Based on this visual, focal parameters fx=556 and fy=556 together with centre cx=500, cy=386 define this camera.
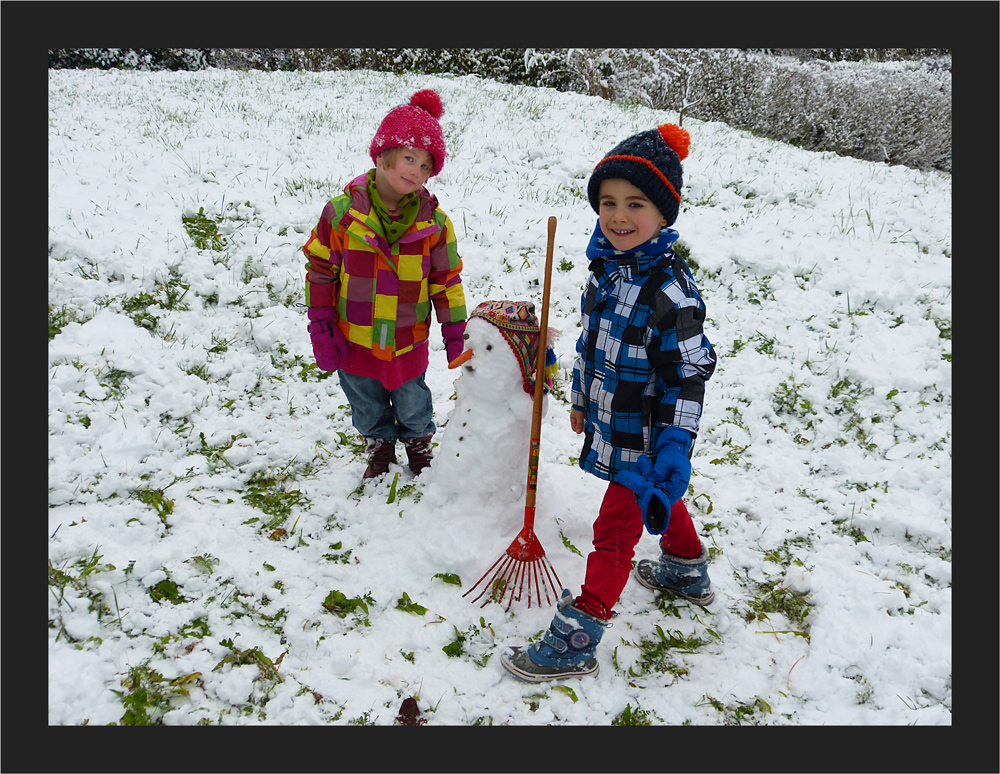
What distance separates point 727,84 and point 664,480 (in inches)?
571

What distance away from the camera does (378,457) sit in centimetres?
357

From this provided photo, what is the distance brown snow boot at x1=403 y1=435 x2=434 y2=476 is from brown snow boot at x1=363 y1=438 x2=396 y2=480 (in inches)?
5.0

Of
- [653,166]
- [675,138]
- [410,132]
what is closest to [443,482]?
[410,132]

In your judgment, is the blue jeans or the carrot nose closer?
the carrot nose

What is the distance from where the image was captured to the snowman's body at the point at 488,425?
2.80 m

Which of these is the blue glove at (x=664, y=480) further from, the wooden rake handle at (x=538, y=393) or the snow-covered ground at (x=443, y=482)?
the snow-covered ground at (x=443, y=482)

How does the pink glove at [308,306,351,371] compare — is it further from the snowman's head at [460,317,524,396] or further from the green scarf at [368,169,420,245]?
the snowman's head at [460,317,524,396]

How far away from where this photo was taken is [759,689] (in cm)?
254

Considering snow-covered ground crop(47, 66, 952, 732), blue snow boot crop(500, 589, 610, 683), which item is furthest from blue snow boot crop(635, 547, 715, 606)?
blue snow boot crop(500, 589, 610, 683)

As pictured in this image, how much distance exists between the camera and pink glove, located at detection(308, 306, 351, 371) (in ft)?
9.96

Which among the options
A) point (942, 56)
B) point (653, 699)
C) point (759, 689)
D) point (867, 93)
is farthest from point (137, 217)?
point (942, 56)

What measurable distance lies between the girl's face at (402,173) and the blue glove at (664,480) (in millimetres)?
1696

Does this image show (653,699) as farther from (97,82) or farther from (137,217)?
(97,82)

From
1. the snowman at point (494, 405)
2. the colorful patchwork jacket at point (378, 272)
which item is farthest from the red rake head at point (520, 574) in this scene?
the colorful patchwork jacket at point (378, 272)
